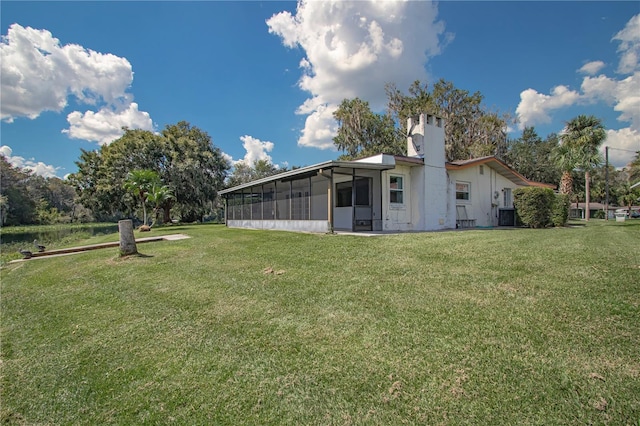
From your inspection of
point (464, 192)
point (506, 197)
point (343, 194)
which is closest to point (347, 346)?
point (343, 194)

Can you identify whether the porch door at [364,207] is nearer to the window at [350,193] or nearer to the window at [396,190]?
the window at [350,193]

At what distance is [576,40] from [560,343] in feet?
49.1

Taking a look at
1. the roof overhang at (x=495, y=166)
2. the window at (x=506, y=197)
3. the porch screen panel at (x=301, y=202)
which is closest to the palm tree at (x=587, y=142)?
the roof overhang at (x=495, y=166)

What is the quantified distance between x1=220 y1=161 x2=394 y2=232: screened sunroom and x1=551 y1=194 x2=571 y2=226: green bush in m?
8.89

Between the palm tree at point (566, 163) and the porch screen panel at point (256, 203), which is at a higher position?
the palm tree at point (566, 163)

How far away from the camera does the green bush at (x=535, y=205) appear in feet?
45.2

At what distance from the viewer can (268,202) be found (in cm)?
1662

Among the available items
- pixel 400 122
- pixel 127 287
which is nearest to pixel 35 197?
pixel 400 122

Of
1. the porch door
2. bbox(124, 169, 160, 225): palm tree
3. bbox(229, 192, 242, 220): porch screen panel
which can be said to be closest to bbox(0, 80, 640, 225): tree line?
bbox(124, 169, 160, 225): palm tree

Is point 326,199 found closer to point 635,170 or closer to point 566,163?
point 566,163

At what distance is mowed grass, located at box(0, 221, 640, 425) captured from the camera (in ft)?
7.36

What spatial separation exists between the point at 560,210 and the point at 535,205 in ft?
5.66

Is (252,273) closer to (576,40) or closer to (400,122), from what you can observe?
(576,40)

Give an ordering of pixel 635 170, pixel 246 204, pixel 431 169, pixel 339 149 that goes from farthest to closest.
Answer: pixel 635 170, pixel 339 149, pixel 246 204, pixel 431 169
